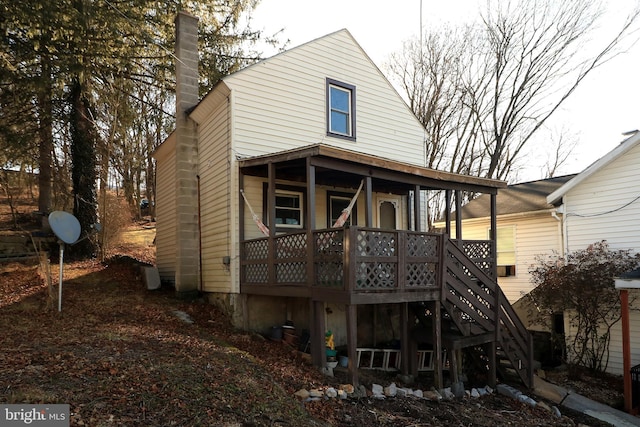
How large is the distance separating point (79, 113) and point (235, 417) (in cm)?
1398

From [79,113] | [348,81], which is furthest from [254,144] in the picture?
[79,113]

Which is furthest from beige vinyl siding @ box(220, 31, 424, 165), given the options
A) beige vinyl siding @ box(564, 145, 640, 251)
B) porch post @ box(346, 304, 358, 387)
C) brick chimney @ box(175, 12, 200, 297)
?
beige vinyl siding @ box(564, 145, 640, 251)

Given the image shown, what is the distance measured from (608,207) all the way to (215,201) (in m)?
11.0

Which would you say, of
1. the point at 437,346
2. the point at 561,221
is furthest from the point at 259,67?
the point at 561,221

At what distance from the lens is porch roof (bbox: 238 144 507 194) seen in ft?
26.5

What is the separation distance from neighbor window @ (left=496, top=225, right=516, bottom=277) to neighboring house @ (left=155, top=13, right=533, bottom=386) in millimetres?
4721

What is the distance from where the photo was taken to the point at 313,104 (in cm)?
1152

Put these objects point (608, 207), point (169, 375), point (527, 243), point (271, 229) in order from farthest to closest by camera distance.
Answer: point (527, 243) < point (608, 207) < point (271, 229) < point (169, 375)

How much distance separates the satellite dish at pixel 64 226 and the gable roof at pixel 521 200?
13.5 m

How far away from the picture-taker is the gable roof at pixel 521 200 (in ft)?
48.8

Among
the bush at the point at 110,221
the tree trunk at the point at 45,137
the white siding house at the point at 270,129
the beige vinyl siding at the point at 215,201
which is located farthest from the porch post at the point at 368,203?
the bush at the point at 110,221

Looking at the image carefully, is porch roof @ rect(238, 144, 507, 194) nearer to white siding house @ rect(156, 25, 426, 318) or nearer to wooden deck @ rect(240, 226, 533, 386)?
white siding house @ rect(156, 25, 426, 318)

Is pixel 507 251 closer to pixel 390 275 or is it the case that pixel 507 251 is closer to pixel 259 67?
pixel 390 275

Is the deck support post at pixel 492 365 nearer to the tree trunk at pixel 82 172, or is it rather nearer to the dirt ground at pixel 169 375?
the dirt ground at pixel 169 375
